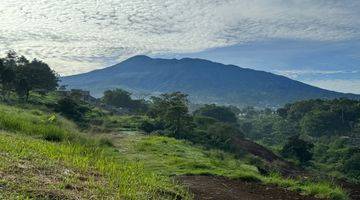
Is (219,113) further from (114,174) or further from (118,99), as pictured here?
(114,174)

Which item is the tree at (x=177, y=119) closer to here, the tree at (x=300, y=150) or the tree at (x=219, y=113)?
the tree at (x=300, y=150)

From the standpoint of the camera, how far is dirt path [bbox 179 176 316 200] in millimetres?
12953

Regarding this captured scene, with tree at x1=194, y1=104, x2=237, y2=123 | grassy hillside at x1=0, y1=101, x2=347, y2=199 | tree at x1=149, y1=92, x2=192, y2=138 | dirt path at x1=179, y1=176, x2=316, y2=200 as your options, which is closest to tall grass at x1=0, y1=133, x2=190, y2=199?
grassy hillside at x1=0, y1=101, x2=347, y2=199

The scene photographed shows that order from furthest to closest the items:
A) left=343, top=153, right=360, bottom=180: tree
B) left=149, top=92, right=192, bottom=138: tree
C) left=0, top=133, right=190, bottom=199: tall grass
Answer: left=343, top=153, right=360, bottom=180: tree
left=149, top=92, right=192, bottom=138: tree
left=0, top=133, right=190, bottom=199: tall grass

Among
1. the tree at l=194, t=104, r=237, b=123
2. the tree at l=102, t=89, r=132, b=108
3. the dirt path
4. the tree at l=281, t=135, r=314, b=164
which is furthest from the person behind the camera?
the tree at l=102, t=89, r=132, b=108

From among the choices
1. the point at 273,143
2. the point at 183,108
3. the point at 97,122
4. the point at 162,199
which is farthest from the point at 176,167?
the point at 273,143

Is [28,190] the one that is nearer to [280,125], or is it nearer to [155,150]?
[155,150]

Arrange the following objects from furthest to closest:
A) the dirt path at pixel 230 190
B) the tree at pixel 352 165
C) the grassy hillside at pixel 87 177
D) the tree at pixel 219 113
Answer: the tree at pixel 219 113 → the tree at pixel 352 165 → the dirt path at pixel 230 190 → the grassy hillside at pixel 87 177

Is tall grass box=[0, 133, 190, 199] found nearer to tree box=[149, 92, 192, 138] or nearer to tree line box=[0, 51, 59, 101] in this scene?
tree box=[149, 92, 192, 138]

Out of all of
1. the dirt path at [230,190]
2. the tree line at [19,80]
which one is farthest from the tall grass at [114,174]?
the tree line at [19,80]

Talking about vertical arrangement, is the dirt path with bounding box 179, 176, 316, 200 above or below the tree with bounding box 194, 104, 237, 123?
above

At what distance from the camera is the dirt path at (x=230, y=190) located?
1295 centimetres

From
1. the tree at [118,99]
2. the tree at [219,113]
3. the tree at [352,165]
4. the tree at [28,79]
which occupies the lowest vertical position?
the tree at [352,165]

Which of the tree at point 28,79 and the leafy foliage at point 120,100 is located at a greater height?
the tree at point 28,79
